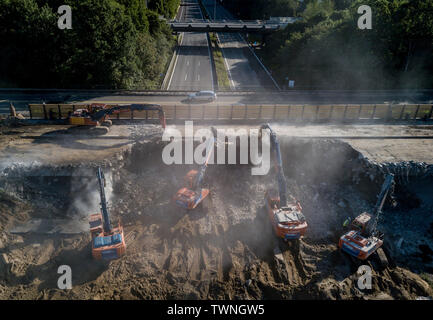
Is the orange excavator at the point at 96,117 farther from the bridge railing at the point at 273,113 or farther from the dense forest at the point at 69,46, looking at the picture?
the dense forest at the point at 69,46

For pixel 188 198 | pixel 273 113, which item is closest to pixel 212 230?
pixel 188 198

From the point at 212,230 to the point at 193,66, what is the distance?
4979 cm

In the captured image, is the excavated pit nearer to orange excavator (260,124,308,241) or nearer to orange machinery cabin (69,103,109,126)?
orange excavator (260,124,308,241)

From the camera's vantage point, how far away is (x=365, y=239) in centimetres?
2236

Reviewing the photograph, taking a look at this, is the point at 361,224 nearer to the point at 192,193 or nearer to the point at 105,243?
the point at 192,193

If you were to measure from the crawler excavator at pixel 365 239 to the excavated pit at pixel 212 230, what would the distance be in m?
→ 1.26

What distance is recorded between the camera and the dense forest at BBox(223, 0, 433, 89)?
4847 centimetres

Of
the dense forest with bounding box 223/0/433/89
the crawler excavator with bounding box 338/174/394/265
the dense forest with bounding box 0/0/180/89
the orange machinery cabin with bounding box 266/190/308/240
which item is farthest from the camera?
the dense forest with bounding box 223/0/433/89

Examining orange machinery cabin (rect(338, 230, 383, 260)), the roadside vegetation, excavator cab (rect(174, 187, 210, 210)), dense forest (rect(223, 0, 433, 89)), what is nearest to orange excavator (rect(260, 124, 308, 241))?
orange machinery cabin (rect(338, 230, 383, 260))

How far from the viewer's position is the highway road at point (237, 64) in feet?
195

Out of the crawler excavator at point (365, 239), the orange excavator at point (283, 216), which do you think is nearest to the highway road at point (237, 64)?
the orange excavator at point (283, 216)

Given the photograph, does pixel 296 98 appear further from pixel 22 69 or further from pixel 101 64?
pixel 22 69

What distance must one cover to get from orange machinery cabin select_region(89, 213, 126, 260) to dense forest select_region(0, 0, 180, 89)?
104 feet

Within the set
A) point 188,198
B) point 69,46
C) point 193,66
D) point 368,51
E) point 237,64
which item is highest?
point 368,51
